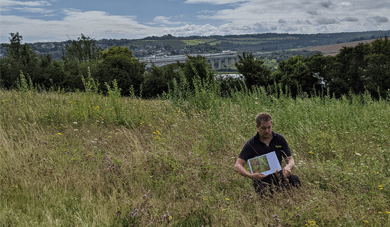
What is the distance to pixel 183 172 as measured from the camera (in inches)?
151

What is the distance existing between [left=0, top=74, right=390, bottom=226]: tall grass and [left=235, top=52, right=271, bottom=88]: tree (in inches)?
554

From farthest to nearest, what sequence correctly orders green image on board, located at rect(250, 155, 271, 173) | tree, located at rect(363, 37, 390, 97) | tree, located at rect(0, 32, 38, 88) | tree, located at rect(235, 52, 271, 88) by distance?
tree, located at rect(235, 52, 271, 88) → tree, located at rect(363, 37, 390, 97) → tree, located at rect(0, 32, 38, 88) → green image on board, located at rect(250, 155, 271, 173)

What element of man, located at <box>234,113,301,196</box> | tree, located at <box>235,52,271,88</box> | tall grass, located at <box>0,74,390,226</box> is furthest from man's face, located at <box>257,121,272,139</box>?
tree, located at <box>235,52,271,88</box>

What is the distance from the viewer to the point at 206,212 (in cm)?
291

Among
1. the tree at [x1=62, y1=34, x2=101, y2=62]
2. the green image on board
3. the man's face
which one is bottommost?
the green image on board

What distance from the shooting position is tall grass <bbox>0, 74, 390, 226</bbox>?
271 cm

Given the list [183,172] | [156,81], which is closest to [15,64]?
[156,81]

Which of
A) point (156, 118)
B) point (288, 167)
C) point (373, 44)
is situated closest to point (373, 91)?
point (373, 44)

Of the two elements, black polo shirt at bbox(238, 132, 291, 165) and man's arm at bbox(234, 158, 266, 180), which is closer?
man's arm at bbox(234, 158, 266, 180)

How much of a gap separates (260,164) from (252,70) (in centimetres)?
1797

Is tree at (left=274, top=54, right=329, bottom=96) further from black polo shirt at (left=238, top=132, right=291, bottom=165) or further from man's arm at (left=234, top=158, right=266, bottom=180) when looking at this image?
man's arm at (left=234, top=158, right=266, bottom=180)

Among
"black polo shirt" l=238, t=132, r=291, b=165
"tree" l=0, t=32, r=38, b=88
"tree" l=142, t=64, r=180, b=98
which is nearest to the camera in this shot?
"black polo shirt" l=238, t=132, r=291, b=165

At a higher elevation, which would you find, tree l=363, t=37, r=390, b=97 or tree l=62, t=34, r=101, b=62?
tree l=62, t=34, r=101, b=62

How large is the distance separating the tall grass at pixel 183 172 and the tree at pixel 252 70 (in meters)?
14.1
